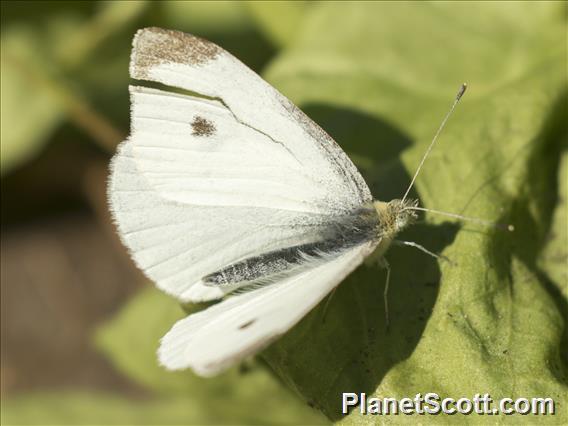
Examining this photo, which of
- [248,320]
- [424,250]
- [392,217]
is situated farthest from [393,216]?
[248,320]

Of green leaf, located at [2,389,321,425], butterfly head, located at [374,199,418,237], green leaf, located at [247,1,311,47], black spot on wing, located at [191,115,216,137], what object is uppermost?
green leaf, located at [247,1,311,47]

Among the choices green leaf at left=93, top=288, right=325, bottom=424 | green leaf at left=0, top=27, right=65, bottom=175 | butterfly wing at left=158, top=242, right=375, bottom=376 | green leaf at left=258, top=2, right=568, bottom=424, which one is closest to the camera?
butterfly wing at left=158, top=242, right=375, bottom=376

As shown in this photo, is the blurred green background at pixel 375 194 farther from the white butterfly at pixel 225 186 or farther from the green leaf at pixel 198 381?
the white butterfly at pixel 225 186

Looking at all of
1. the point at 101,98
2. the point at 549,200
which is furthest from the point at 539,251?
the point at 101,98

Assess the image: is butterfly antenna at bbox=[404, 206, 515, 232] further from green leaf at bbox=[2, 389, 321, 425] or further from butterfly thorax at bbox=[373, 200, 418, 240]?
green leaf at bbox=[2, 389, 321, 425]

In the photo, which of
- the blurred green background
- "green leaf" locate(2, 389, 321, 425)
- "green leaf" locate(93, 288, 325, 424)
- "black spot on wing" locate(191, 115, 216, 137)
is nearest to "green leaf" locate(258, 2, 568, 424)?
the blurred green background

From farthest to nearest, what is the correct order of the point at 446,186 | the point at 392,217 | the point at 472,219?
1. the point at 446,186
2. the point at 472,219
3. the point at 392,217

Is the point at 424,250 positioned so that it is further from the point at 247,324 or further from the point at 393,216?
the point at 247,324
